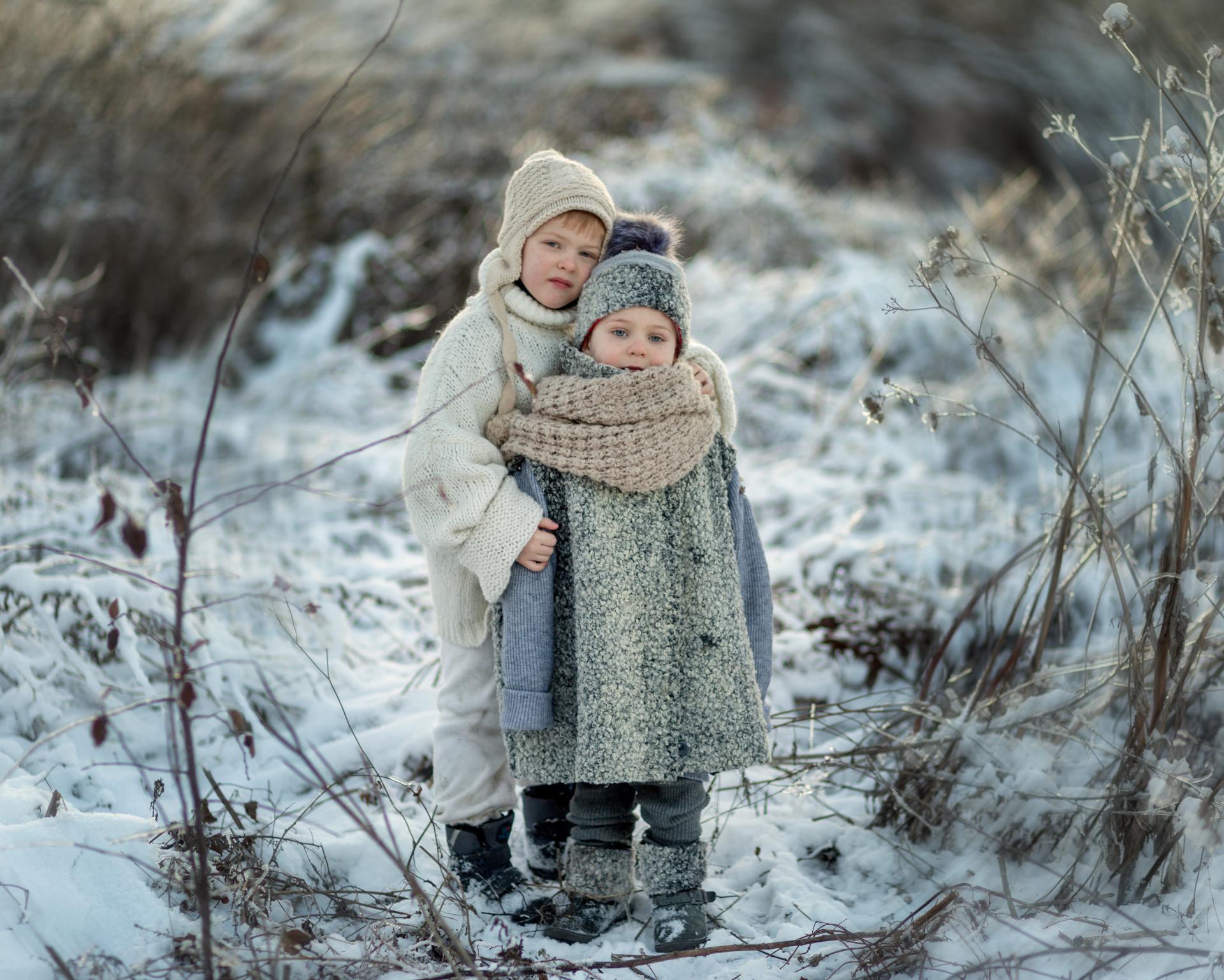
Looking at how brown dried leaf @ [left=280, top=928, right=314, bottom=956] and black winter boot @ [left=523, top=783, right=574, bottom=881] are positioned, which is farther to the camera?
black winter boot @ [left=523, top=783, right=574, bottom=881]

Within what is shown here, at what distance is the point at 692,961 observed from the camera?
84.3 inches

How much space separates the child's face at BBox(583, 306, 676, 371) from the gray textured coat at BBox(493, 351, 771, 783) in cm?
4

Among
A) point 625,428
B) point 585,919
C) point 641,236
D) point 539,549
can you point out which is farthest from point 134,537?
point 585,919

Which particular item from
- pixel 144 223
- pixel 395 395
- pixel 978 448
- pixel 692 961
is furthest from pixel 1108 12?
pixel 144 223

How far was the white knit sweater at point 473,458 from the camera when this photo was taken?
2170mm

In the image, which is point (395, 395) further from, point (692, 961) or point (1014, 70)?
point (1014, 70)

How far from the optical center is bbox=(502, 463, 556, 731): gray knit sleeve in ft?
7.18

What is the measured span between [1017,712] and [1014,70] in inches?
578

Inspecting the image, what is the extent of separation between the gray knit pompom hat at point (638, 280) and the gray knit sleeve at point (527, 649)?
42cm

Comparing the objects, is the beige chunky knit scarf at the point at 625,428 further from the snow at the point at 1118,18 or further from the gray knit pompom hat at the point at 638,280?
the snow at the point at 1118,18

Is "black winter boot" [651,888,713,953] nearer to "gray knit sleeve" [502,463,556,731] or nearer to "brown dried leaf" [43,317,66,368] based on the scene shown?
"gray knit sleeve" [502,463,556,731]

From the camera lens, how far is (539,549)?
2.19m

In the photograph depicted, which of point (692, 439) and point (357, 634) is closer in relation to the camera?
point (692, 439)

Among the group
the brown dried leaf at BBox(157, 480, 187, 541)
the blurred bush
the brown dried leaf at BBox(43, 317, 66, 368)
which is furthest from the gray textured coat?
the blurred bush
